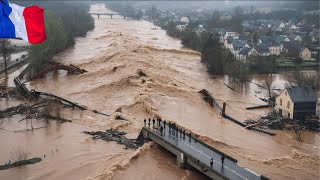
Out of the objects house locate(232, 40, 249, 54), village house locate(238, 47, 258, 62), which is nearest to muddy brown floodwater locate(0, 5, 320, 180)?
village house locate(238, 47, 258, 62)

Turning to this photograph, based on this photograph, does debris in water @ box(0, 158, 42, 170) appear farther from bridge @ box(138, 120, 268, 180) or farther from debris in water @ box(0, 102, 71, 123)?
debris in water @ box(0, 102, 71, 123)

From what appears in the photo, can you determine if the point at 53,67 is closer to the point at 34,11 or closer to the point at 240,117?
the point at 240,117

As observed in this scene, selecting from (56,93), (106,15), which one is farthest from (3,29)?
(106,15)

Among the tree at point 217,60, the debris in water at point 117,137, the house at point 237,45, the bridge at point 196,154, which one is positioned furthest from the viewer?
the house at point 237,45

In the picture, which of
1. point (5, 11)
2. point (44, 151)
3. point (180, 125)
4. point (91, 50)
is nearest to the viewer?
point (5, 11)

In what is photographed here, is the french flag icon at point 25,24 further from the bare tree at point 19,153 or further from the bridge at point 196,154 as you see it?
the bare tree at point 19,153

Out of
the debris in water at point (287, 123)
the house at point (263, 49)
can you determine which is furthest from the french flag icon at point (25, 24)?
the house at point (263, 49)
